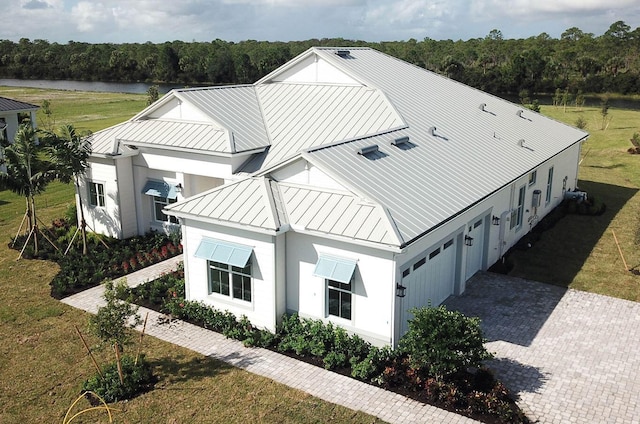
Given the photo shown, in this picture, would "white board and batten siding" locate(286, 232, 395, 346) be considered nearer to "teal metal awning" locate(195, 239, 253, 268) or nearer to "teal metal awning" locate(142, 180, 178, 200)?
"teal metal awning" locate(195, 239, 253, 268)

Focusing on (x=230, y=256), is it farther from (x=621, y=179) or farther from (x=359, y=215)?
(x=621, y=179)

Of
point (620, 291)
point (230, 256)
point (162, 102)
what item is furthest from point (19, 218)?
point (620, 291)

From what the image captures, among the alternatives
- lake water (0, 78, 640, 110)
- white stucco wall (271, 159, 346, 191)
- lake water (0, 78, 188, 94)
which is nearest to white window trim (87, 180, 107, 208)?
white stucco wall (271, 159, 346, 191)

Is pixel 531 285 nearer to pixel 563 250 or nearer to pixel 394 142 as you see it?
pixel 563 250

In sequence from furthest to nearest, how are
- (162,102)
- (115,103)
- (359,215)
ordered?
(115,103) < (162,102) < (359,215)

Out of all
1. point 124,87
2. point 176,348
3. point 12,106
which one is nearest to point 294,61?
point 176,348

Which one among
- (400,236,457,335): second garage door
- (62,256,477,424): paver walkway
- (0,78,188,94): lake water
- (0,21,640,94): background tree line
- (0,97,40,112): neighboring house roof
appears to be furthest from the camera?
(0,78,188,94): lake water

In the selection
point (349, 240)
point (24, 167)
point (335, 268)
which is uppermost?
point (24, 167)
